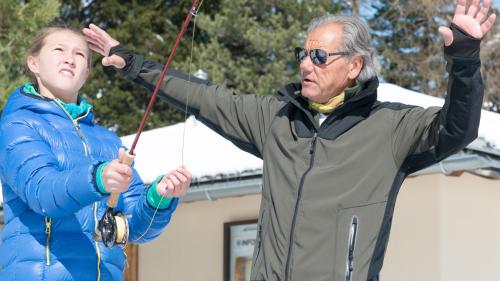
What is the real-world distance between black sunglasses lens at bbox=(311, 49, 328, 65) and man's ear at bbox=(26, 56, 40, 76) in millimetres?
1125

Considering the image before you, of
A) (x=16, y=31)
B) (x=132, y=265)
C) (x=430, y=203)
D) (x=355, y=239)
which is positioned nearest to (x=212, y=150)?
(x=430, y=203)

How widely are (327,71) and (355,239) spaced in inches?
23.7

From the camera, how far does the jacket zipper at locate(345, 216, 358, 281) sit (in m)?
3.00

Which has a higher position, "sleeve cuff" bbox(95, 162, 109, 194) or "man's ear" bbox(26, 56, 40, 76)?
"man's ear" bbox(26, 56, 40, 76)

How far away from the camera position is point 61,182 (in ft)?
10.5

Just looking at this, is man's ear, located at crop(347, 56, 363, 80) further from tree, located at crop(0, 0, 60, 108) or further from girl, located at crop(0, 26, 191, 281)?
tree, located at crop(0, 0, 60, 108)

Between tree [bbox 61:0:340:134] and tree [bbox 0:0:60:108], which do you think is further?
tree [bbox 61:0:340:134]

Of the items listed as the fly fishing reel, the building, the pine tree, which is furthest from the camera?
the pine tree

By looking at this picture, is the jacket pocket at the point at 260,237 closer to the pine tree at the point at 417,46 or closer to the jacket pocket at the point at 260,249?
the jacket pocket at the point at 260,249

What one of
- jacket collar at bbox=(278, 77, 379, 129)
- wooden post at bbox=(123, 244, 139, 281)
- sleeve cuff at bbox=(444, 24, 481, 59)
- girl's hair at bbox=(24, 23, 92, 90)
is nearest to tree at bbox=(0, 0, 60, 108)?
wooden post at bbox=(123, 244, 139, 281)

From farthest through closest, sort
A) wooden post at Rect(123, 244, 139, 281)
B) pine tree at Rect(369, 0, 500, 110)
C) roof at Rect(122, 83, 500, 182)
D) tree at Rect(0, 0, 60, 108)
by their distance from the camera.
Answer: pine tree at Rect(369, 0, 500, 110), tree at Rect(0, 0, 60, 108), wooden post at Rect(123, 244, 139, 281), roof at Rect(122, 83, 500, 182)

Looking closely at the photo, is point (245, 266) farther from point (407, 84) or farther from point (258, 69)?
point (407, 84)

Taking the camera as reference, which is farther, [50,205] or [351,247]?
[50,205]

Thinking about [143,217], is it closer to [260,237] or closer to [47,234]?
[47,234]
